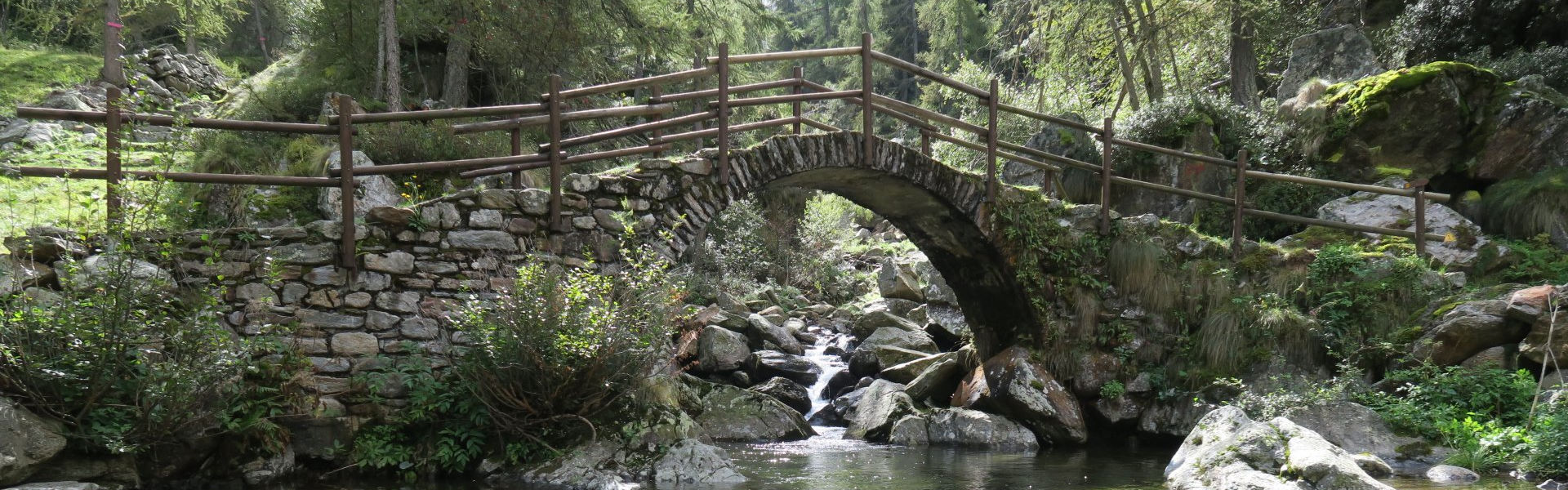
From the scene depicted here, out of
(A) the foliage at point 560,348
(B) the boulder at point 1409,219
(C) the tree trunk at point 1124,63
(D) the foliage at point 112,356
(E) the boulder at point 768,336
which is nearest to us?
(D) the foliage at point 112,356

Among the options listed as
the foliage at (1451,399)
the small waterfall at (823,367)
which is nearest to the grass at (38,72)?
the small waterfall at (823,367)

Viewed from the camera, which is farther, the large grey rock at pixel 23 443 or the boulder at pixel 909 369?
the boulder at pixel 909 369

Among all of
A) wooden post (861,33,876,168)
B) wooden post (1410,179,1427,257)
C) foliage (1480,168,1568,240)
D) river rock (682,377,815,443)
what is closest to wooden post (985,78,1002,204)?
wooden post (861,33,876,168)

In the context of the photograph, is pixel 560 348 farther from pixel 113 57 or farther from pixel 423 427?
pixel 113 57

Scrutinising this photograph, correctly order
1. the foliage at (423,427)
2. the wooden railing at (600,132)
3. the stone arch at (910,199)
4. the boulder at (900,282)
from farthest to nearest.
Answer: the boulder at (900,282) < the stone arch at (910,199) < the foliage at (423,427) < the wooden railing at (600,132)

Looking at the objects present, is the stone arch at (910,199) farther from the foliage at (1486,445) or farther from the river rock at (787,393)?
the foliage at (1486,445)

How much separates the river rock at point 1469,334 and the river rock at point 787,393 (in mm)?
6159

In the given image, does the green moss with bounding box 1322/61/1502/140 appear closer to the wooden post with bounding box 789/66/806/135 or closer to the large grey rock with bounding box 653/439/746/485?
the wooden post with bounding box 789/66/806/135

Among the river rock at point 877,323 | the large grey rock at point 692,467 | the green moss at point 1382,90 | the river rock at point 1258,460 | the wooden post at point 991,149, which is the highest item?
the green moss at point 1382,90

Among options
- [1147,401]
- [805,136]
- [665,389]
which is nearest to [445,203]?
[665,389]

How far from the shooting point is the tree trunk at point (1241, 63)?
15922 millimetres

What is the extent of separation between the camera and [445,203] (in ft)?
24.6

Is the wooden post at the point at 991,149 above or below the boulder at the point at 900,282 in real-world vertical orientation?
above

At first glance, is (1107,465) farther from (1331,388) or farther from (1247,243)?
(1247,243)
